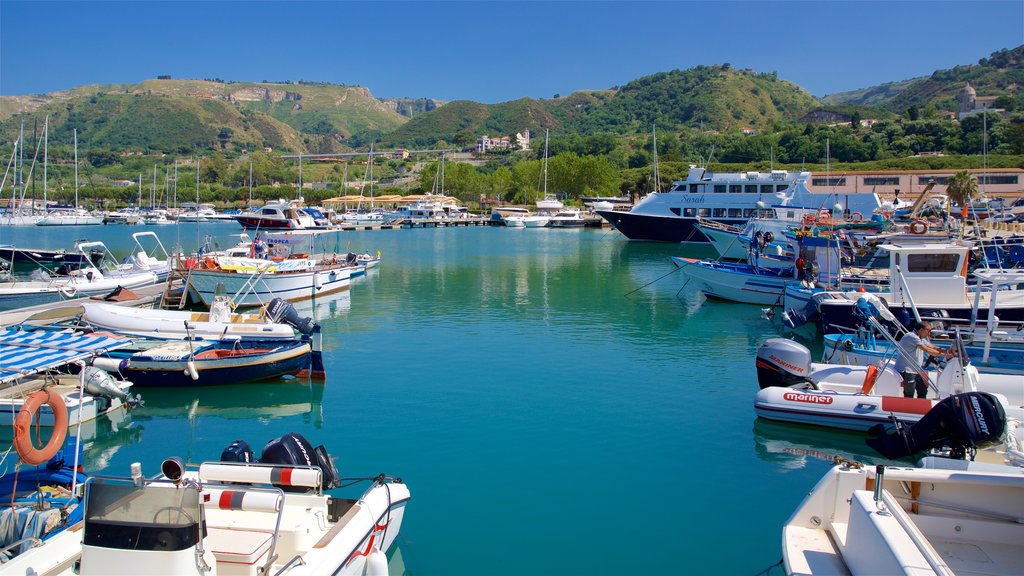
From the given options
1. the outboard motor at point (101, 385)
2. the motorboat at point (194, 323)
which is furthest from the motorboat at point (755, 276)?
the outboard motor at point (101, 385)

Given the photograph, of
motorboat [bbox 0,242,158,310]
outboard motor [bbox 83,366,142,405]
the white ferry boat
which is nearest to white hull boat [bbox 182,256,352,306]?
motorboat [bbox 0,242,158,310]

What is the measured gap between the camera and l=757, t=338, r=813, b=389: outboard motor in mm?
14234

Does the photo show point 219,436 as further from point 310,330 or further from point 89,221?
point 89,221

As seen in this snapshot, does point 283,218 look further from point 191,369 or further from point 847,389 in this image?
point 847,389

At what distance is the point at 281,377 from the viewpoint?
17781 mm

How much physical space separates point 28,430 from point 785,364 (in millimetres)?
12747

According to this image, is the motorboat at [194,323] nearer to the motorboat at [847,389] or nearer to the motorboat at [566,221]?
the motorboat at [847,389]

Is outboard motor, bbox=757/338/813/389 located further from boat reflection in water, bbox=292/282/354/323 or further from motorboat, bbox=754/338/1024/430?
boat reflection in water, bbox=292/282/354/323

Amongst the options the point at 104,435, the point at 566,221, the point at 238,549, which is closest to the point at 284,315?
the point at 104,435

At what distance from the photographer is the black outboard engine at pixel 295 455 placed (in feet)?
28.6

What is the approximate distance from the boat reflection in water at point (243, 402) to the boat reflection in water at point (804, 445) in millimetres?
8968

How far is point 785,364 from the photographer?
14.3 meters

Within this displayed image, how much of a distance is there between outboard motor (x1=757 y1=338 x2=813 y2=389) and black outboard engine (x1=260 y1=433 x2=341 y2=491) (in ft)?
30.6

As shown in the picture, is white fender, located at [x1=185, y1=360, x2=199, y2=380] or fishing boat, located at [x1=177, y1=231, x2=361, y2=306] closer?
white fender, located at [x1=185, y1=360, x2=199, y2=380]
